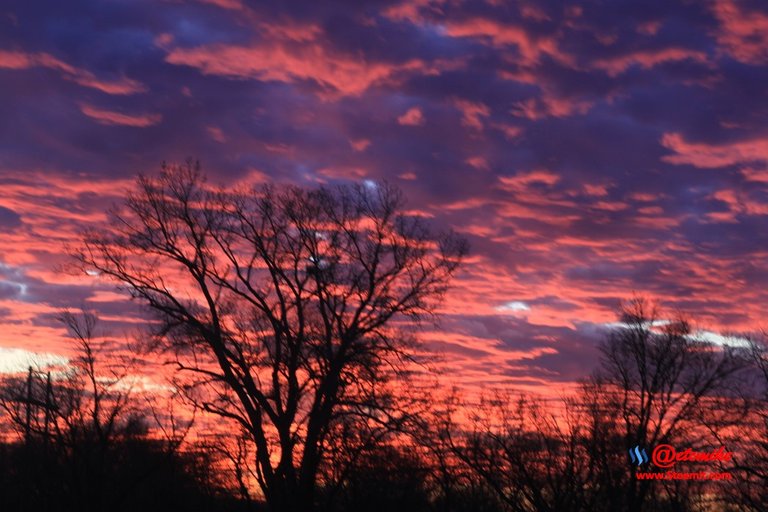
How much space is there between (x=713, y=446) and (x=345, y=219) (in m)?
23.7

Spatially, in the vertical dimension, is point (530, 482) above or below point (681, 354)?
below

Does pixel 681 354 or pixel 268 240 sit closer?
pixel 268 240

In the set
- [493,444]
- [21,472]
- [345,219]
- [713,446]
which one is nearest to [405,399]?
[345,219]

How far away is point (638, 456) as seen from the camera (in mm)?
49094

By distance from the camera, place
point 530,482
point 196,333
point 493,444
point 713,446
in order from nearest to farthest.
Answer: point 196,333 < point 713,446 < point 530,482 < point 493,444

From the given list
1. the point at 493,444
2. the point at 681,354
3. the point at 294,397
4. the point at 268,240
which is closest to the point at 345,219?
the point at 268,240

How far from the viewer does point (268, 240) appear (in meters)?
36.2

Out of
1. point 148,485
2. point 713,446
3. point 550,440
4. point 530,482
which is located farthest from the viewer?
point 148,485

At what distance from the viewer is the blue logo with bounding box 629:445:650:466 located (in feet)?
161

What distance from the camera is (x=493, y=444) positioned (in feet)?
212

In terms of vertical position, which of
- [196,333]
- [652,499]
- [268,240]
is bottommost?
[652,499]

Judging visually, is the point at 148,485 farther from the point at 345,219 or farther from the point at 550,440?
the point at 345,219

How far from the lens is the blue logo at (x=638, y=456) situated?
49.0m

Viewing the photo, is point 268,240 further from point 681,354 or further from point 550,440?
point 550,440
